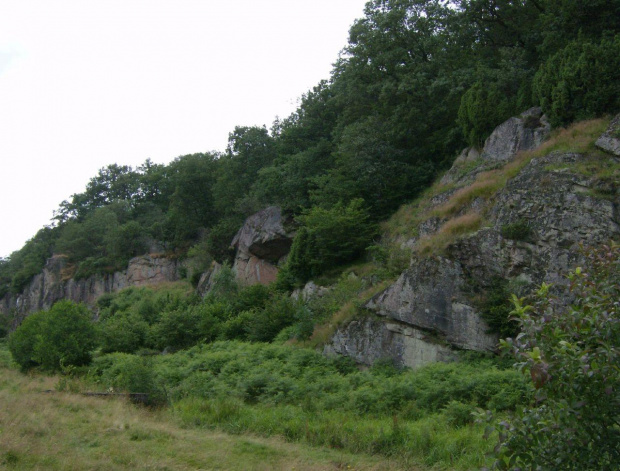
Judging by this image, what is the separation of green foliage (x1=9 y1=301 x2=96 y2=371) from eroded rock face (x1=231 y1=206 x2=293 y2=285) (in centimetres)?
1342

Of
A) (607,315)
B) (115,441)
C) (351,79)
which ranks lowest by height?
(115,441)

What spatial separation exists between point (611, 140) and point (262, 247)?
23.9 metres

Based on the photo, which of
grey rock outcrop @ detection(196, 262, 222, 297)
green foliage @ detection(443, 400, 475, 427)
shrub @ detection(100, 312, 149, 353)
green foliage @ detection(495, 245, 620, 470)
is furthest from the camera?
grey rock outcrop @ detection(196, 262, 222, 297)

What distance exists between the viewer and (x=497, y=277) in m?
17.6

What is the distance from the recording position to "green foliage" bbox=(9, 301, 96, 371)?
2394 centimetres

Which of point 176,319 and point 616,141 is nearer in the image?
point 616,141

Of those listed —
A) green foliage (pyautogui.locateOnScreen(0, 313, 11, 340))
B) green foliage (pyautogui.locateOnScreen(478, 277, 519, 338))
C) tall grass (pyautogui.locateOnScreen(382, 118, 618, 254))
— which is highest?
tall grass (pyautogui.locateOnScreen(382, 118, 618, 254))

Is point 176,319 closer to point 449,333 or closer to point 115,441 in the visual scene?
point 449,333

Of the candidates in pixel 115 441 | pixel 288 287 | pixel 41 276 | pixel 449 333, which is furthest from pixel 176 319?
pixel 41 276

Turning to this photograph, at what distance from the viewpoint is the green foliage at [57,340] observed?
23.9m

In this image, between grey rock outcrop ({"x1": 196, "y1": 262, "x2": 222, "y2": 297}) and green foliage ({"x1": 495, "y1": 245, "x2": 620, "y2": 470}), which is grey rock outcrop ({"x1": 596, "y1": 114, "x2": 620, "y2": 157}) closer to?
green foliage ({"x1": 495, "y1": 245, "x2": 620, "y2": 470})

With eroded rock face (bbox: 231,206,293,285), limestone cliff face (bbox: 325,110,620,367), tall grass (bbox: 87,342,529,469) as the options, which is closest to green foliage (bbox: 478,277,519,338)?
limestone cliff face (bbox: 325,110,620,367)

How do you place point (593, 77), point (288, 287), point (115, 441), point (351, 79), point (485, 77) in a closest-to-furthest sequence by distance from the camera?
point (115, 441), point (593, 77), point (485, 77), point (288, 287), point (351, 79)

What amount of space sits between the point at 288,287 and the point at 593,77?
17943 millimetres
